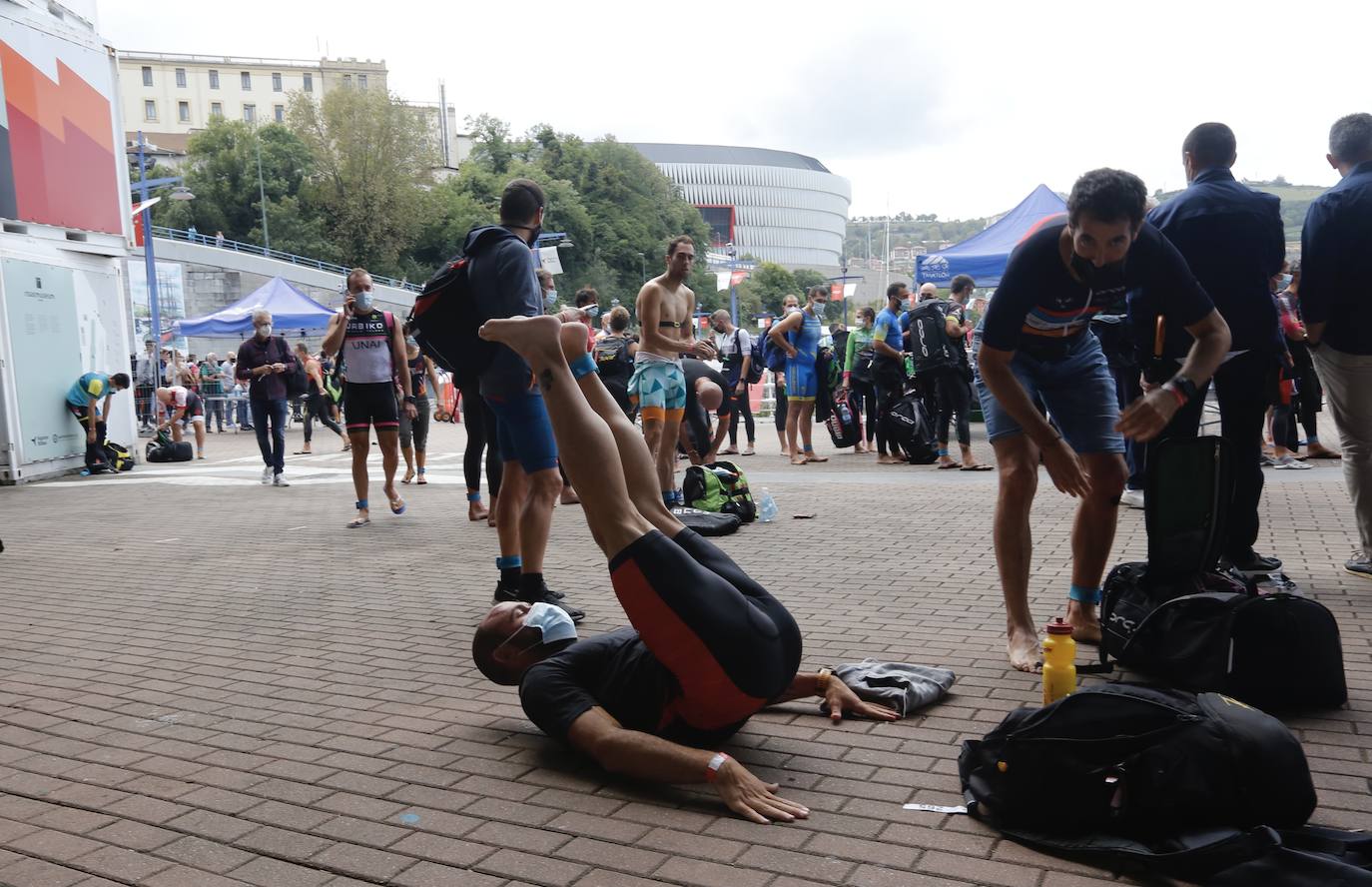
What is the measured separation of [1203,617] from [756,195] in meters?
181

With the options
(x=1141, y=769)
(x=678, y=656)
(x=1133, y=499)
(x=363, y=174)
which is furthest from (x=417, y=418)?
(x=363, y=174)

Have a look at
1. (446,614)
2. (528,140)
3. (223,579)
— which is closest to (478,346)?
(446,614)

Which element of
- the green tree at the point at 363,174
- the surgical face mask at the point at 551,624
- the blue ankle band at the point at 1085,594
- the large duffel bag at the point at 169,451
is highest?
the green tree at the point at 363,174

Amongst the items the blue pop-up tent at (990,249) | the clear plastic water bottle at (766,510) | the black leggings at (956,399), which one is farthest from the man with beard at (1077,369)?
the blue pop-up tent at (990,249)

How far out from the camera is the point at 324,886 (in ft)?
9.21

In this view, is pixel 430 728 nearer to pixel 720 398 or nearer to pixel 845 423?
pixel 720 398

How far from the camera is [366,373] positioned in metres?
9.62

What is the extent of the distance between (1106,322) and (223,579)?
608cm

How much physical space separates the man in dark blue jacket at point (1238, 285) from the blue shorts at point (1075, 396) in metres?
1.42

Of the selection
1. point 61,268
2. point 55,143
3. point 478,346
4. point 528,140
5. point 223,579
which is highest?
point 528,140

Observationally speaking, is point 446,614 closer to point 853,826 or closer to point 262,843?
point 262,843

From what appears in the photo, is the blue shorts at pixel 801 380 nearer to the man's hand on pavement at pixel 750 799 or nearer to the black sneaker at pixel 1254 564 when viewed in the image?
the black sneaker at pixel 1254 564

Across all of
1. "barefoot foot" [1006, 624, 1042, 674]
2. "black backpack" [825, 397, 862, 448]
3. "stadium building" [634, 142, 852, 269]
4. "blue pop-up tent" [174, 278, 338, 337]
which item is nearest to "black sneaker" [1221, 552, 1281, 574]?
"barefoot foot" [1006, 624, 1042, 674]

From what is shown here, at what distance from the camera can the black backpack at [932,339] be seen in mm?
12203
